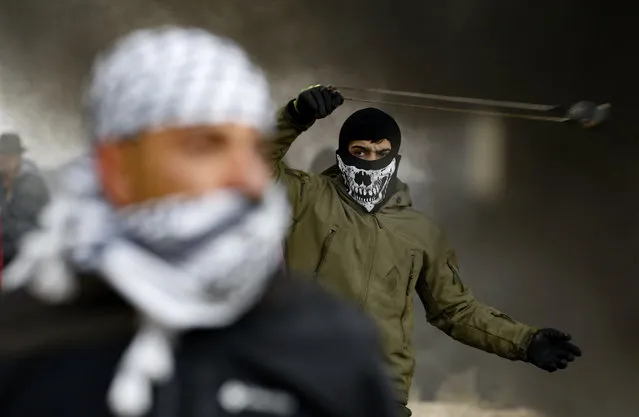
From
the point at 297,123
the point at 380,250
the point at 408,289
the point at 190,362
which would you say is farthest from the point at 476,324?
the point at 190,362

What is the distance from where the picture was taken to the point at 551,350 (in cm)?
188

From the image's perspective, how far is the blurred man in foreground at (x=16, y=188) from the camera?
2.11 m

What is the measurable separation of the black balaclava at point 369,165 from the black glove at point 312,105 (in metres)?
0.16

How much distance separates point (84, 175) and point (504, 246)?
2828mm

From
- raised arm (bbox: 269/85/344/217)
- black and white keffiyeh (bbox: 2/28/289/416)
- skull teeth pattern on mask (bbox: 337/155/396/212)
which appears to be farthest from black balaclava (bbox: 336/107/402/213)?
black and white keffiyeh (bbox: 2/28/289/416)

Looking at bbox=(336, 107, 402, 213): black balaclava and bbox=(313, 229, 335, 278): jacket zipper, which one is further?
bbox=(336, 107, 402, 213): black balaclava

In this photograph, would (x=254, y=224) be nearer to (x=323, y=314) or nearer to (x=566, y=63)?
(x=323, y=314)

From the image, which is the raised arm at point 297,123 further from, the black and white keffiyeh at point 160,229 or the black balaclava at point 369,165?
the black and white keffiyeh at point 160,229

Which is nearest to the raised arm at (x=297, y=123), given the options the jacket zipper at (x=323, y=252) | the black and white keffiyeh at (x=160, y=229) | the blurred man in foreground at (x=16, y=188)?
the jacket zipper at (x=323, y=252)

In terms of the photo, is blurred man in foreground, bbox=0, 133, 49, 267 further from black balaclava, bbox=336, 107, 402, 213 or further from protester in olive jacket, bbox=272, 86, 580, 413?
black balaclava, bbox=336, 107, 402, 213

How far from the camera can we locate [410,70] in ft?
11.1

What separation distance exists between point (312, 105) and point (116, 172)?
1109 millimetres

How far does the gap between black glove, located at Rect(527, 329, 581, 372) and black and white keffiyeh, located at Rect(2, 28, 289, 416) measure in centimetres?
121

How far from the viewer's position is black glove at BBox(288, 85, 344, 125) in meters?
1.88
